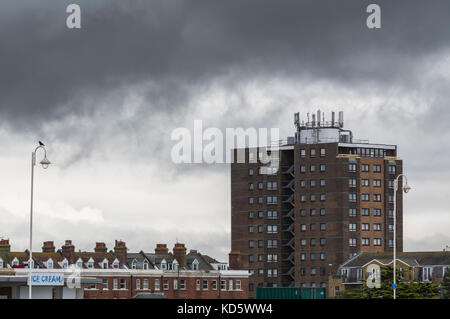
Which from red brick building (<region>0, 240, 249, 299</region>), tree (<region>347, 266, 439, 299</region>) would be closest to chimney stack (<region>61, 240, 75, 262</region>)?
A: red brick building (<region>0, 240, 249, 299</region>)

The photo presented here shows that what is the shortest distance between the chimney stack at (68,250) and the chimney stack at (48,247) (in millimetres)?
2826

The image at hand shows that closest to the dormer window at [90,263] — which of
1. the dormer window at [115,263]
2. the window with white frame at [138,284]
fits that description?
the dormer window at [115,263]

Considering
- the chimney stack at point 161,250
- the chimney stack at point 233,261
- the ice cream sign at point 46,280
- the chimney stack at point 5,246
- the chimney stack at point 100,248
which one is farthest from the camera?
the chimney stack at point 233,261

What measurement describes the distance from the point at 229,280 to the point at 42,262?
3417cm

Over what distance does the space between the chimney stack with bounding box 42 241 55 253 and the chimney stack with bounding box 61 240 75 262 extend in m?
2.83

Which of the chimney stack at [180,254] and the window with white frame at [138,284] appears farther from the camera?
the chimney stack at [180,254]

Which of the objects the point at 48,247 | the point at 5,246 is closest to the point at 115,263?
the point at 48,247

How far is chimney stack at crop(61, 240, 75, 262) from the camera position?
161 metres

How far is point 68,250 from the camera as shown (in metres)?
161

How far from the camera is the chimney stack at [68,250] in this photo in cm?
16062

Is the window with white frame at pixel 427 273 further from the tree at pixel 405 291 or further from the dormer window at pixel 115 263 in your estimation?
the dormer window at pixel 115 263

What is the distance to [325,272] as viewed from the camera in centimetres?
19862
